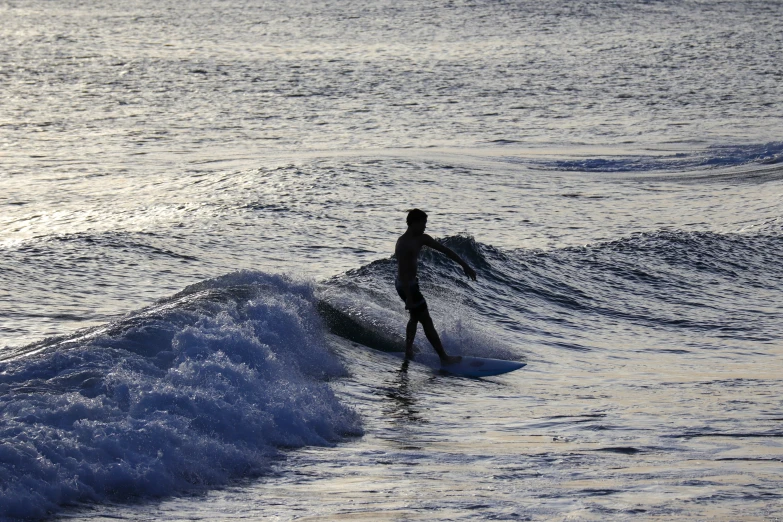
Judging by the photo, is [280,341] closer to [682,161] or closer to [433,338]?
[433,338]

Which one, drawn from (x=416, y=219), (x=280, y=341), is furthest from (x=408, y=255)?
(x=280, y=341)

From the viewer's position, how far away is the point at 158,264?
1486 centimetres

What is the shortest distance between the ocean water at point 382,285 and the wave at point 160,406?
24 millimetres

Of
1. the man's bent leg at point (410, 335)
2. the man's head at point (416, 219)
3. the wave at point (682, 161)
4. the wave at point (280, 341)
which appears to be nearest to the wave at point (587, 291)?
the wave at point (280, 341)

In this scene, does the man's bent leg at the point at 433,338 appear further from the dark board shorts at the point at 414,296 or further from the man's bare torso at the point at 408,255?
the man's bare torso at the point at 408,255

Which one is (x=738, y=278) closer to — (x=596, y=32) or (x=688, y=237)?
(x=688, y=237)

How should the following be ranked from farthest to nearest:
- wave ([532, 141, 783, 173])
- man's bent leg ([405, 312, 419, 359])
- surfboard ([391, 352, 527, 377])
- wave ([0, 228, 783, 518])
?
wave ([532, 141, 783, 173]), man's bent leg ([405, 312, 419, 359]), surfboard ([391, 352, 527, 377]), wave ([0, 228, 783, 518])

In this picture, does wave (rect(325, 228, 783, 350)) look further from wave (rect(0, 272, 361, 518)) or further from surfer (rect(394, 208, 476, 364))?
wave (rect(0, 272, 361, 518))

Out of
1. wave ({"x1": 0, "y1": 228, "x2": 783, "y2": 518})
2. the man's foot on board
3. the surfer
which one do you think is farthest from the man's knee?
wave ({"x1": 0, "y1": 228, "x2": 783, "y2": 518})

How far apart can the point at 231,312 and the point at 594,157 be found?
1491cm

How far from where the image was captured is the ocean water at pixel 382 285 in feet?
23.1

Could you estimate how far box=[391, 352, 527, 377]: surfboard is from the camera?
34.6 ft

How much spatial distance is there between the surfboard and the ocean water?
7.2 inches

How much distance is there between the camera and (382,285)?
45.5 ft
